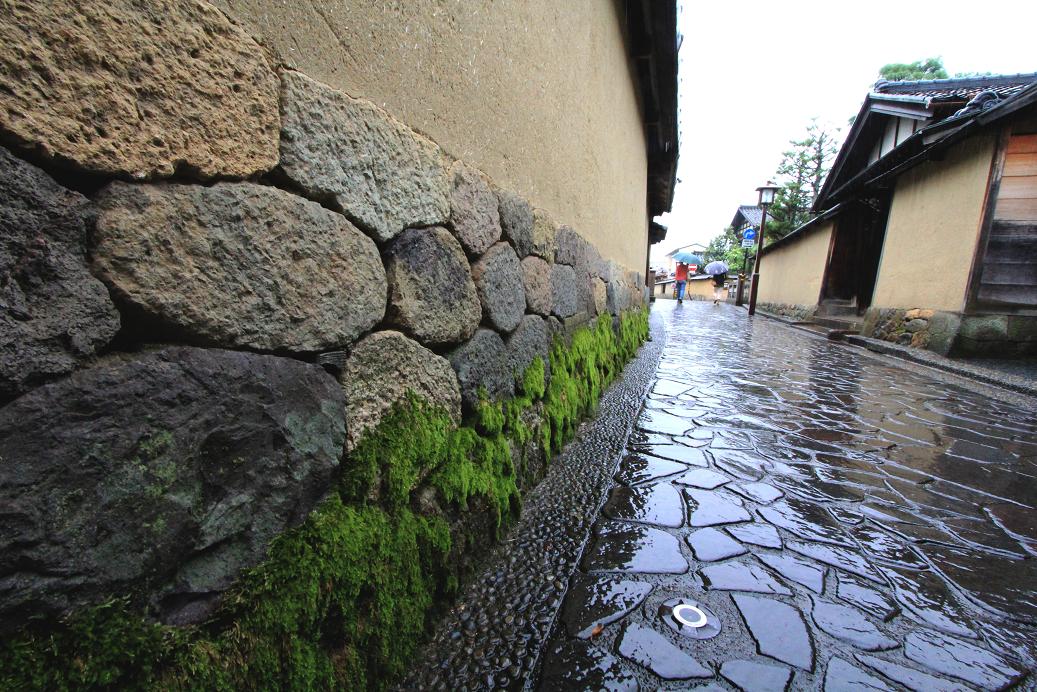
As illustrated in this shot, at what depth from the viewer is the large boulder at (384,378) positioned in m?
1.15

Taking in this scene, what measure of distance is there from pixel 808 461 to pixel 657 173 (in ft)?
31.6

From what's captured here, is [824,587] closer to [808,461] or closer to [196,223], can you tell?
[808,461]

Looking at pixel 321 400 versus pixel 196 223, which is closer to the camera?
pixel 196 223

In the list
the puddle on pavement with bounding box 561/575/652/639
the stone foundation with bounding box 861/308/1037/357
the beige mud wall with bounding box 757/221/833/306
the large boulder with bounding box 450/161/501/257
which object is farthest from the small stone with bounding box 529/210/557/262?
the beige mud wall with bounding box 757/221/833/306

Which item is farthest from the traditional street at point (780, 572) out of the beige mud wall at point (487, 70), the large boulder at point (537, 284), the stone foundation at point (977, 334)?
the stone foundation at point (977, 334)

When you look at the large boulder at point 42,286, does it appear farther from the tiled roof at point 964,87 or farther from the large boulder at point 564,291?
the tiled roof at point 964,87

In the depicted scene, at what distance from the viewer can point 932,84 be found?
9922mm

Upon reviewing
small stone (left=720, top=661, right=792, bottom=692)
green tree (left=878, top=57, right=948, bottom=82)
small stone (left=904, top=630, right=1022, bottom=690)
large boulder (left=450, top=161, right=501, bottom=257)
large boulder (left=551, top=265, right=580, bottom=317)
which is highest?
green tree (left=878, top=57, right=948, bottom=82)

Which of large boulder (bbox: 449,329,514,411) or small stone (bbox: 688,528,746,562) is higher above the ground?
large boulder (bbox: 449,329,514,411)

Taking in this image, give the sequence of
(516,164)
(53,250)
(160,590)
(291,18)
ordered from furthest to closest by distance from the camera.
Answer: (516,164) → (291,18) → (160,590) → (53,250)

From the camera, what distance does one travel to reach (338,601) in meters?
1.04

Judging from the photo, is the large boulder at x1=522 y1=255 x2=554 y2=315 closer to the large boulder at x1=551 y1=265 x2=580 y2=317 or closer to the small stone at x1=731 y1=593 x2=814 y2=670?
the large boulder at x1=551 y1=265 x2=580 y2=317

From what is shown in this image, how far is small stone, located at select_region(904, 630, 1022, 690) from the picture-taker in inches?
50.2

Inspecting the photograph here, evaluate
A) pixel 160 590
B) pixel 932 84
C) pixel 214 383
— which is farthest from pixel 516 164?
pixel 932 84
